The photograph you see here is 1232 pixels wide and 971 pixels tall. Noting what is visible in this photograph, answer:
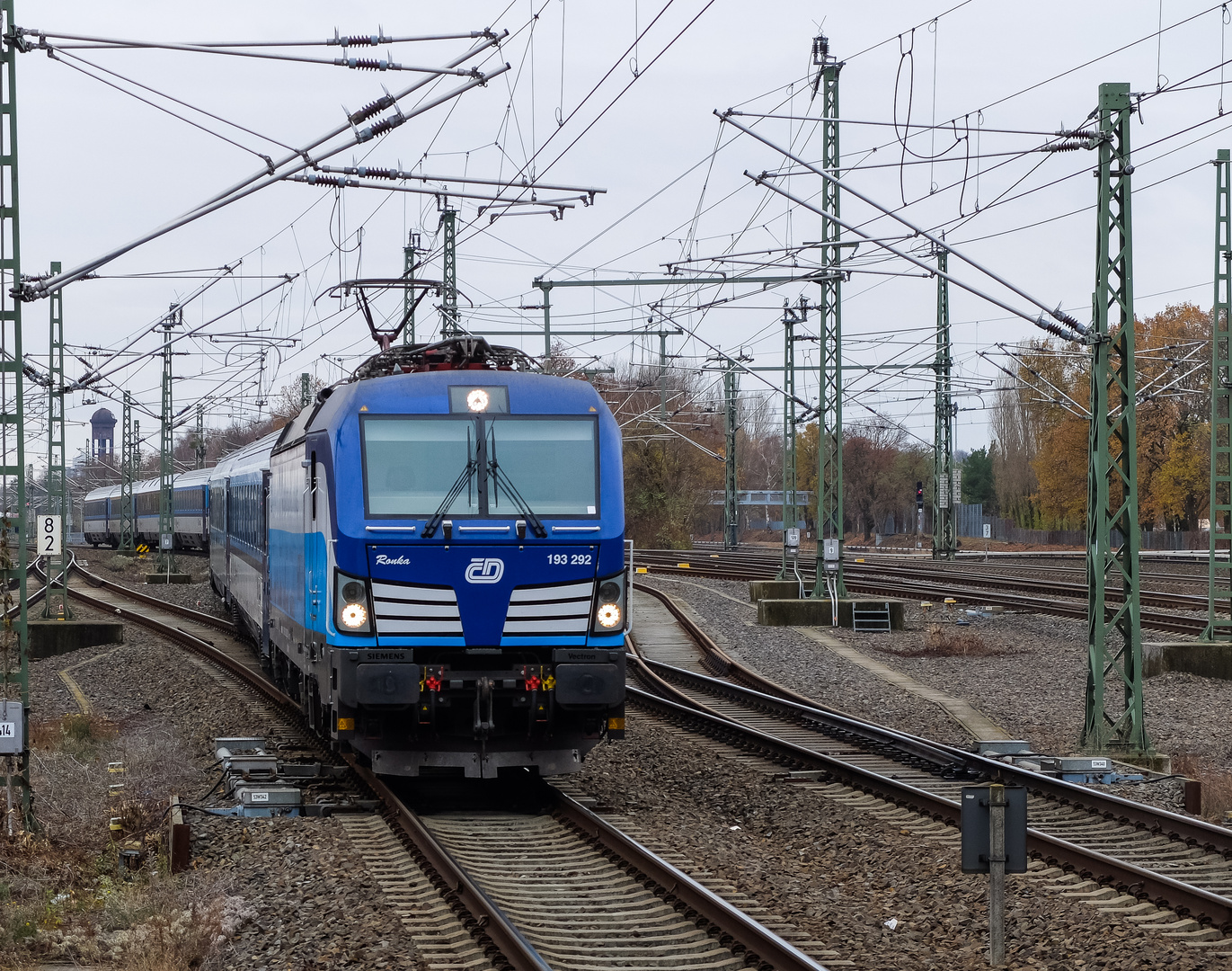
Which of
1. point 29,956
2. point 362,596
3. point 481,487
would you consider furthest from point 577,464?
point 29,956

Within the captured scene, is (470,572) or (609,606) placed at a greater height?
(470,572)

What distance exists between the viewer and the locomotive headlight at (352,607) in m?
11.0

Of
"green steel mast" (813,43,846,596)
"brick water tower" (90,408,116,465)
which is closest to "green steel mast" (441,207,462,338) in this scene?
"green steel mast" (813,43,846,596)

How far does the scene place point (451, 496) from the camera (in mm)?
11344

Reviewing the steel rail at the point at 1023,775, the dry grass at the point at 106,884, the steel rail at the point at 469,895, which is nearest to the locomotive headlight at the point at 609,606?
the steel rail at the point at 469,895

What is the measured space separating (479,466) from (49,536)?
15096 millimetres

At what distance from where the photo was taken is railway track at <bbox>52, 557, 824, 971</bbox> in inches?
300

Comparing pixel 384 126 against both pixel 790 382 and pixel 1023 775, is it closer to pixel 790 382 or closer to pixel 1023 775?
pixel 1023 775

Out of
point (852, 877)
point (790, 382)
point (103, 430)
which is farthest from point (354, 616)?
point (103, 430)

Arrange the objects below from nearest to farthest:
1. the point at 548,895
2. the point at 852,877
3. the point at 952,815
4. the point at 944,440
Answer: the point at 548,895 → the point at 852,877 → the point at 952,815 → the point at 944,440

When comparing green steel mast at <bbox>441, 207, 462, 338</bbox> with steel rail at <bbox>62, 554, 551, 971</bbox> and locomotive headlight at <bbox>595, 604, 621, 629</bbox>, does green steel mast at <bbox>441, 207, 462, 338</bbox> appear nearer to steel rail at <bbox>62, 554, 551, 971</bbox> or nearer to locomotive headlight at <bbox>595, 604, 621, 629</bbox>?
steel rail at <bbox>62, 554, 551, 971</bbox>

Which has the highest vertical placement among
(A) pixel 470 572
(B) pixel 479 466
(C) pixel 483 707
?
(B) pixel 479 466

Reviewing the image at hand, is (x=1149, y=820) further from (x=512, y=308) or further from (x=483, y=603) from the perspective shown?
(x=512, y=308)

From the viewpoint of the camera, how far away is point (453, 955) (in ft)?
25.0
